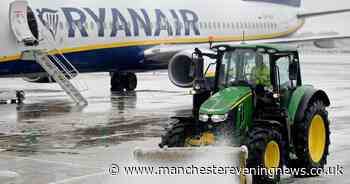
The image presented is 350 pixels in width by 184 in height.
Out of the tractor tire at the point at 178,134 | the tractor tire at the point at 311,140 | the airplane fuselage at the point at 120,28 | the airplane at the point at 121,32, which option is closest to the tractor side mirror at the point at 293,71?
the tractor tire at the point at 311,140

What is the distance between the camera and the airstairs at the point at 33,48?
21.5m

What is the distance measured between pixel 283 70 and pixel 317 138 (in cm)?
121

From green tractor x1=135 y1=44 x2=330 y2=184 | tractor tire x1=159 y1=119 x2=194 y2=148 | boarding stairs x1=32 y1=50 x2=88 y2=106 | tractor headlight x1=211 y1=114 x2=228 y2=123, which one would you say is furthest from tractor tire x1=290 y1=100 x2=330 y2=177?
boarding stairs x1=32 y1=50 x2=88 y2=106

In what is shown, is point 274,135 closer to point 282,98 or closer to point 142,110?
point 282,98

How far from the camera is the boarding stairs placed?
22047mm

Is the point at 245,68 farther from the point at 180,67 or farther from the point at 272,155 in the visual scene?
the point at 180,67

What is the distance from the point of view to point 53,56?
75.0 feet

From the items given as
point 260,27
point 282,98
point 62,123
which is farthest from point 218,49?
point 260,27

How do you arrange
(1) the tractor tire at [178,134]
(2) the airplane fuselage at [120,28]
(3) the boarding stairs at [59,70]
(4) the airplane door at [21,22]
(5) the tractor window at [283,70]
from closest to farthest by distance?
(1) the tractor tire at [178,134], (5) the tractor window at [283,70], (4) the airplane door at [21,22], (3) the boarding stairs at [59,70], (2) the airplane fuselage at [120,28]

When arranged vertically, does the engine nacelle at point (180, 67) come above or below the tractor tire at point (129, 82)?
above

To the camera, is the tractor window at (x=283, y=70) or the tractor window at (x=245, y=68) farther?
the tractor window at (x=283, y=70)

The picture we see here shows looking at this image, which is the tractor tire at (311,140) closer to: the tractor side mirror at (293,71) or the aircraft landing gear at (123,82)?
the tractor side mirror at (293,71)

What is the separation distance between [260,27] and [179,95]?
350 inches

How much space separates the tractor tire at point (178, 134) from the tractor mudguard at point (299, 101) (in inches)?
60.0
